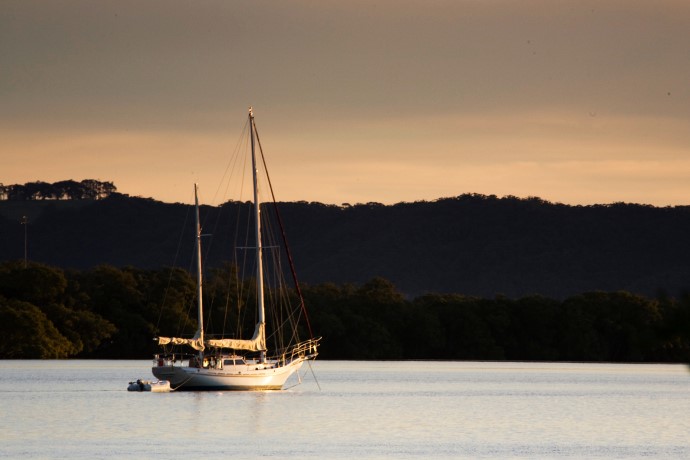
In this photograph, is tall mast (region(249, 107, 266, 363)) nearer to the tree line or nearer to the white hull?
the white hull

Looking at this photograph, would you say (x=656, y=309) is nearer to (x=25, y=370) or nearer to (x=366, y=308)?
(x=366, y=308)

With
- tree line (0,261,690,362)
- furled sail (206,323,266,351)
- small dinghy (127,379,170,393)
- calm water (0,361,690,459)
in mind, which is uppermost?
tree line (0,261,690,362)

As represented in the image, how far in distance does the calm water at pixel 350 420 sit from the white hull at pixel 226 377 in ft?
2.66

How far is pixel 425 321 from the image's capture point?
144125 millimetres

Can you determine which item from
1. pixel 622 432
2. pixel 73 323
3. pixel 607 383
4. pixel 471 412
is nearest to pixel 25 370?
pixel 73 323

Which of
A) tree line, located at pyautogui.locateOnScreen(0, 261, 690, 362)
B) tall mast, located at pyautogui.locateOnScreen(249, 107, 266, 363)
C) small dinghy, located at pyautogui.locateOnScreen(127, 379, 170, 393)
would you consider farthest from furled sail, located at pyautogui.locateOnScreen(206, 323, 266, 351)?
tree line, located at pyautogui.locateOnScreen(0, 261, 690, 362)

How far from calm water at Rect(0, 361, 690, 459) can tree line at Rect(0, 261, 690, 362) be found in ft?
71.0

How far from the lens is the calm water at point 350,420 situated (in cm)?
4159

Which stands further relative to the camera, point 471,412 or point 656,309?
point 656,309

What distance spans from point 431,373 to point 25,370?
36059 mm

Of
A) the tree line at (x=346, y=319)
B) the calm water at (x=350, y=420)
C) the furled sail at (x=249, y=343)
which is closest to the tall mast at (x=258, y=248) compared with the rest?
the furled sail at (x=249, y=343)

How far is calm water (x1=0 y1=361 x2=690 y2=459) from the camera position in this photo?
1638 inches

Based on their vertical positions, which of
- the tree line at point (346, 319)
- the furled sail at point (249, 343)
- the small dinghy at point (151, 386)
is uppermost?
the tree line at point (346, 319)

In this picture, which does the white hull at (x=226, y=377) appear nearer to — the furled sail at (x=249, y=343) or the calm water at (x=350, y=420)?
the calm water at (x=350, y=420)
